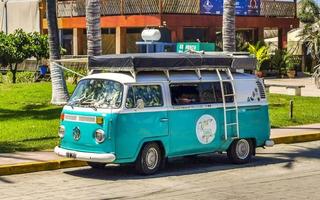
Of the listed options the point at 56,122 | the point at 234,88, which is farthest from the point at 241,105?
the point at 56,122

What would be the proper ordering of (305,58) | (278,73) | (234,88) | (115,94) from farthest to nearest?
(305,58), (278,73), (234,88), (115,94)

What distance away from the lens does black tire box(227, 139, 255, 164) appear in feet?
42.7

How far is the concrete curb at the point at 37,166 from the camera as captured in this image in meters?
11.9

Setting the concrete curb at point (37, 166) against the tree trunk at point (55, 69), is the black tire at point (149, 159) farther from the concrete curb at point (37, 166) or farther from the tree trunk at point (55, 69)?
the tree trunk at point (55, 69)

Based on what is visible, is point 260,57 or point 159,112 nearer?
point 159,112

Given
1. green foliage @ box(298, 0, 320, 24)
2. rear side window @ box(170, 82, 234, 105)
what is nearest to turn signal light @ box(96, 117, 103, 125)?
rear side window @ box(170, 82, 234, 105)

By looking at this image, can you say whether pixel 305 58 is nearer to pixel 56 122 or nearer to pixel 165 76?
pixel 56 122

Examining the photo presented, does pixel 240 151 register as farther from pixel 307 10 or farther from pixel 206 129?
pixel 307 10

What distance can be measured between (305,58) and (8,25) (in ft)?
62.0

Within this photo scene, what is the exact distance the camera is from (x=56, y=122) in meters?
17.3

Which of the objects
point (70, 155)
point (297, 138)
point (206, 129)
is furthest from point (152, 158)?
point (297, 138)

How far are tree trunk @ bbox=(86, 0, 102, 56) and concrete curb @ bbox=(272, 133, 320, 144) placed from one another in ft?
17.6

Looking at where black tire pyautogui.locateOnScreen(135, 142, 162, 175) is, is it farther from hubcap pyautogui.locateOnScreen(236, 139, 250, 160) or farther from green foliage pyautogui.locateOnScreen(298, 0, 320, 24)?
green foliage pyautogui.locateOnScreen(298, 0, 320, 24)

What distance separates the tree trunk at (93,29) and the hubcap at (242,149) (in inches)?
254
